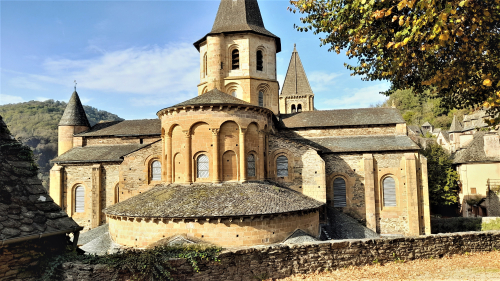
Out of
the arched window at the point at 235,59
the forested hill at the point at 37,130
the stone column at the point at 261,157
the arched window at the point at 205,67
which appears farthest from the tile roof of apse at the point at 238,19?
the forested hill at the point at 37,130

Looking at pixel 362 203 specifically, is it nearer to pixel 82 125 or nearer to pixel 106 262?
pixel 106 262

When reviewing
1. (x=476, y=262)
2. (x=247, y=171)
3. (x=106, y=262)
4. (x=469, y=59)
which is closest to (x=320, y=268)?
(x=476, y=262)

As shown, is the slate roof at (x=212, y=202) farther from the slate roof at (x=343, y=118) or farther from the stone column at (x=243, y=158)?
the slate roof at (x=343, y=118)

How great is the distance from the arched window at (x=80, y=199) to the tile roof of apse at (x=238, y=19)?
14992 millimetres

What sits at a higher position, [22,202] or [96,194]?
[22,202]

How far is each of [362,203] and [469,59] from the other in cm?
1382

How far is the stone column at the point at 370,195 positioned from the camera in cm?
2022

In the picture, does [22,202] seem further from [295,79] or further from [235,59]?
[295,79]

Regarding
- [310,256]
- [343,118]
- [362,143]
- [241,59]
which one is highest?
[241,59]

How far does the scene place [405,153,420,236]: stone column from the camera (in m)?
19.9

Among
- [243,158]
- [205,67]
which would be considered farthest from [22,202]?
[205,67]

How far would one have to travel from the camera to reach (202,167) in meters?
16.8

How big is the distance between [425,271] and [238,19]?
22568 millimetres

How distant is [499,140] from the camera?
93.0 feet
